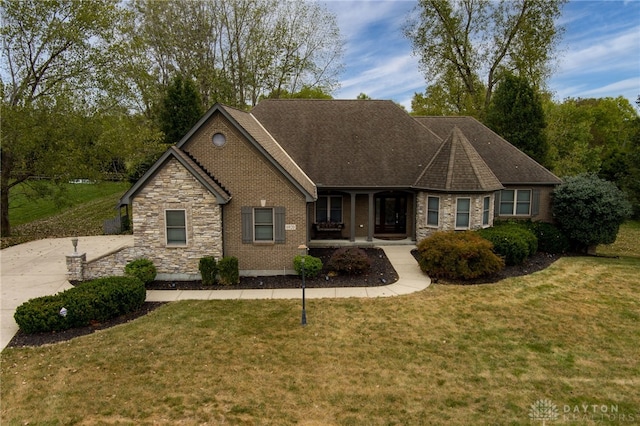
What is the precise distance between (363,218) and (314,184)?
365 centimetres

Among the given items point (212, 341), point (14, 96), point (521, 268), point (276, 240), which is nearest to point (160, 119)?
point (14, 96)

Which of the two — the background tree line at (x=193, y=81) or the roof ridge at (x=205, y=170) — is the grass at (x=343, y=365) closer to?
the roof ridge at (x=205, y=170)

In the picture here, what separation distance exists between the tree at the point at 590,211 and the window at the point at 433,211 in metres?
6.66

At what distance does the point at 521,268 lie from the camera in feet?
55.5

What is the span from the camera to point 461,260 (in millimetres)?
15094

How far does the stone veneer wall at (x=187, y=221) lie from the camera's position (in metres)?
14.5

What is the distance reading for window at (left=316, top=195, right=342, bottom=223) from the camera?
21.9 metres

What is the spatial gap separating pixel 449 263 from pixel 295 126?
12281 mm

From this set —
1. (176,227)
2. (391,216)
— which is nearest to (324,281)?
(176,227)

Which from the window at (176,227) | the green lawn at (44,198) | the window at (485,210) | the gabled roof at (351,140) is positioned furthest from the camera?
the green lawn at (44,198)

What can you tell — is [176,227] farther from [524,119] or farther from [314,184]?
[524,119]

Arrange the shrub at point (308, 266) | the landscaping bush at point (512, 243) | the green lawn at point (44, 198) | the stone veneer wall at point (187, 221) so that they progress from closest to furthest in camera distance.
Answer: the stone veneer wall at point (187, 221), the shrub at point (308, 266), the landscaping bush at point (512, 243), the green lawn at point (44, 198)

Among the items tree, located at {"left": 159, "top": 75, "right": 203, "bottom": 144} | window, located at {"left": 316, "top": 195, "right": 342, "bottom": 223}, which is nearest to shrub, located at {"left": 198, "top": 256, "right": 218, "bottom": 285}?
window, located at {"left": 316, "top": 195, "right": 342, "bottom": 223}

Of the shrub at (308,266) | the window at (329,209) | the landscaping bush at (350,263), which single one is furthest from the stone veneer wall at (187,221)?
the window at (329,209)
